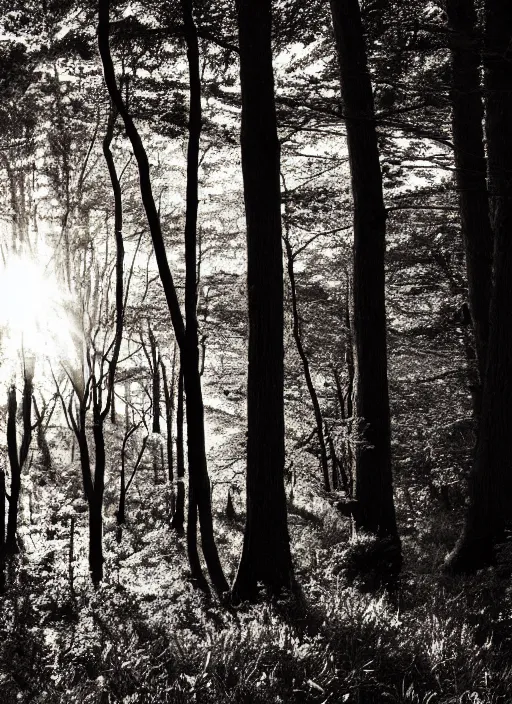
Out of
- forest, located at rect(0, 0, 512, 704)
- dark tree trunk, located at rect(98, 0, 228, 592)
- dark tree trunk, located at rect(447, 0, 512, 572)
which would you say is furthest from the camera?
dark tree trunk, located at rect(98, 0, 228, 592)

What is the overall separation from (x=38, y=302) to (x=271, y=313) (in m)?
6.07

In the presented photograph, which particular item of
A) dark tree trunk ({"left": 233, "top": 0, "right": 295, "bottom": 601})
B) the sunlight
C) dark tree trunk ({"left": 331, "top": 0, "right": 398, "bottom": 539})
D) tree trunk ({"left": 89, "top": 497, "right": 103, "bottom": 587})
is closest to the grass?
dark tree trunk ({"left": 233, "top": 0, "right": 295, "bottom": 601})

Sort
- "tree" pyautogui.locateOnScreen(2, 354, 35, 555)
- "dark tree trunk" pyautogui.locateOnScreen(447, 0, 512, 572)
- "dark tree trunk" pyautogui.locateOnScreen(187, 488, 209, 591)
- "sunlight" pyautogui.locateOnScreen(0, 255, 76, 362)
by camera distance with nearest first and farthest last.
A: "dark tree trunk" pyautogui.locateOnScreen(447, 0, 512, 572), "dark tree trunk" pyautogui.locateOnScreen(187, 488, 209, 591), "sunlight" pyautogui.locateOnScreen(0, 255, 76, 362), "tree" pyautogui.locateOnScreen(2, 354, 35, 555)

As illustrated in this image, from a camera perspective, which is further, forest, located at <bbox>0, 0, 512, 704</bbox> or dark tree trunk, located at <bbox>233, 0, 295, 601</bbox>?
dark tree trunk, located at <bbox>233, 0, 295, 601</bbox>

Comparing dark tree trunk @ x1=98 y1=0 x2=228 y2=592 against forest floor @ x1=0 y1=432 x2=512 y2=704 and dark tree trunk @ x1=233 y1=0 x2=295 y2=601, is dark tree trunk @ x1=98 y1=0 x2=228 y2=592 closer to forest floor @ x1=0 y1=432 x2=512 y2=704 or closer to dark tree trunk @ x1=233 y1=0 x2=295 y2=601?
forest floor @ x1=0 y1=432 x2=512 y2=704

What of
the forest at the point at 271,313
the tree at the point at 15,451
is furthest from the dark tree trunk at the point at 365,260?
the tree at the point at 15,451

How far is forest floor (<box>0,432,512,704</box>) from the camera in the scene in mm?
3938

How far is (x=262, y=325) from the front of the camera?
23.0ft

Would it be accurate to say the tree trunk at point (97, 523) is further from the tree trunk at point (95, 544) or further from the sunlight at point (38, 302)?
the sunlight at point (38, 302)

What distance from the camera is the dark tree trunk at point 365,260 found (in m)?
8.11

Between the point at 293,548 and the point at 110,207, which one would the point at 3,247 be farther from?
the point at 293,548

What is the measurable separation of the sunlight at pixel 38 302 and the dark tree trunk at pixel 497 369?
6.97 meters

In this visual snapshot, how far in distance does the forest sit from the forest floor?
1.1 inches

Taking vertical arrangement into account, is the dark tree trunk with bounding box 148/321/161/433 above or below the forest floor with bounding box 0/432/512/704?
above
